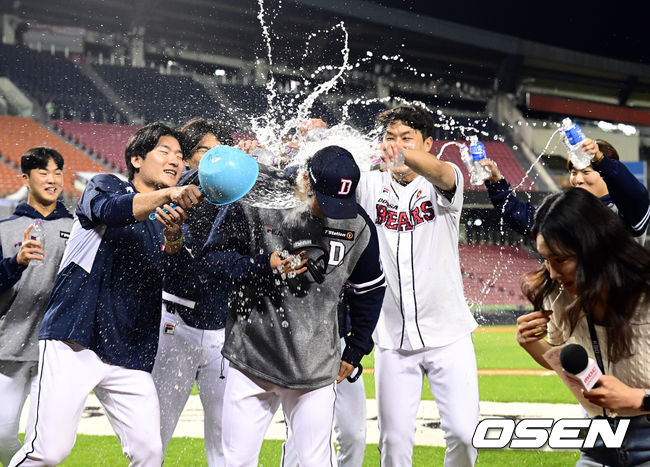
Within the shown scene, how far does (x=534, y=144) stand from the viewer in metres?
34.2

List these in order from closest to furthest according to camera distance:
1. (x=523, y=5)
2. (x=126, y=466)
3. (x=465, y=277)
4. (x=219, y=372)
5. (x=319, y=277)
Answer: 1. (x=319, y=277)
2. (x=219, y=372)
3. (x=126, y=466)
4. (x=465, y=277)
5. (x=523, y=5)

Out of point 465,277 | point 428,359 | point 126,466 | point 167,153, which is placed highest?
point 167,153

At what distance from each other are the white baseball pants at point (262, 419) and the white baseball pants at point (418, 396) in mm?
700

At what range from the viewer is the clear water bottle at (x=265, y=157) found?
4133 millimetres

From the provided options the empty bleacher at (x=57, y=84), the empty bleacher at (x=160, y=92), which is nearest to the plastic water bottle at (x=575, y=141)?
the empty bleacher at (x=160, y=92)

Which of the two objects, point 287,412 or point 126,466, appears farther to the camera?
point 126,466

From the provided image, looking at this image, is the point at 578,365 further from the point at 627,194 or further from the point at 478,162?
the point at 478,162

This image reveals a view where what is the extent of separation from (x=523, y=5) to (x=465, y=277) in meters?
15.1

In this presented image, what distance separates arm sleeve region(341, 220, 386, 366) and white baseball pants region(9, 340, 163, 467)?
108 centimetres

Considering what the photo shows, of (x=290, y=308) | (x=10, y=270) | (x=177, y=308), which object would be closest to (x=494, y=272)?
(x=177, y=308)

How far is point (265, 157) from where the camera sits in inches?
167

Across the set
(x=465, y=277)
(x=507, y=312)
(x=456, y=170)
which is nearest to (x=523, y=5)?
(x=465, y=277)

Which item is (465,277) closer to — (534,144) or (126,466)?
(534,144)

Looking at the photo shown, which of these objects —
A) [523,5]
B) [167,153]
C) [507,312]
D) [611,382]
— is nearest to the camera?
[611,382]
